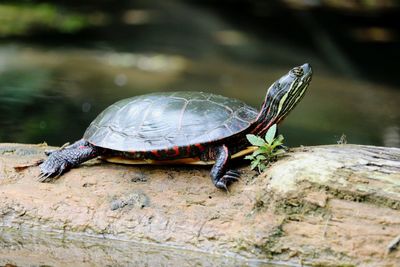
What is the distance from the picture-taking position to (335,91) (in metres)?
10.4

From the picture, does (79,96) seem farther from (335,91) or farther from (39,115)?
(335,91)

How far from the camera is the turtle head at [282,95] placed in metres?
3.97

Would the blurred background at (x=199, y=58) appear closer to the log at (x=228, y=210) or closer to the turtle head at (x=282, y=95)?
the log at (x=228, y=210)

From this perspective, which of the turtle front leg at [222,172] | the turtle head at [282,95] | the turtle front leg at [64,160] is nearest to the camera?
the turtle front leg at [222,172]

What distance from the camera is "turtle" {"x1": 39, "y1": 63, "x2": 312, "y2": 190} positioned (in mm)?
3816

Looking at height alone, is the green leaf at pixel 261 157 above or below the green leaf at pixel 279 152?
below

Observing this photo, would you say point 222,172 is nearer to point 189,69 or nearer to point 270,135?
point 270,135

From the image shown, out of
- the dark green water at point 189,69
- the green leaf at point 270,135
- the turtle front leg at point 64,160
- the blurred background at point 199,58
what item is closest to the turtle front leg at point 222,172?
the green leaf at point 270,135

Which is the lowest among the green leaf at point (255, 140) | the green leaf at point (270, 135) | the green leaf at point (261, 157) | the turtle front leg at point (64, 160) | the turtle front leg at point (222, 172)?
the turtle front leg at point (64, 160)

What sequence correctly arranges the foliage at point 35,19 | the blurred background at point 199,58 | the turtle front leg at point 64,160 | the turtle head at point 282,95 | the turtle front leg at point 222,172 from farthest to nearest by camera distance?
1. the foliage at point 35,19
2. the blurred background at point 199,58
3. the turtle front leg at point 64,160
4. the turtle head at point 282,95
5. the turtle front leg at point 222,172

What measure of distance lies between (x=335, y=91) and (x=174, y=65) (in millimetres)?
3228

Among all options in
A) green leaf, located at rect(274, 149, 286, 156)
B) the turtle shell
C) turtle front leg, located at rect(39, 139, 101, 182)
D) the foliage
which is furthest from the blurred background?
green leaf, located at rect(274, 149, 286, 156)

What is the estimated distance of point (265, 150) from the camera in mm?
3811

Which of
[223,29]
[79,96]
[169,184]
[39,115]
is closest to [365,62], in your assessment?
[223,29]
